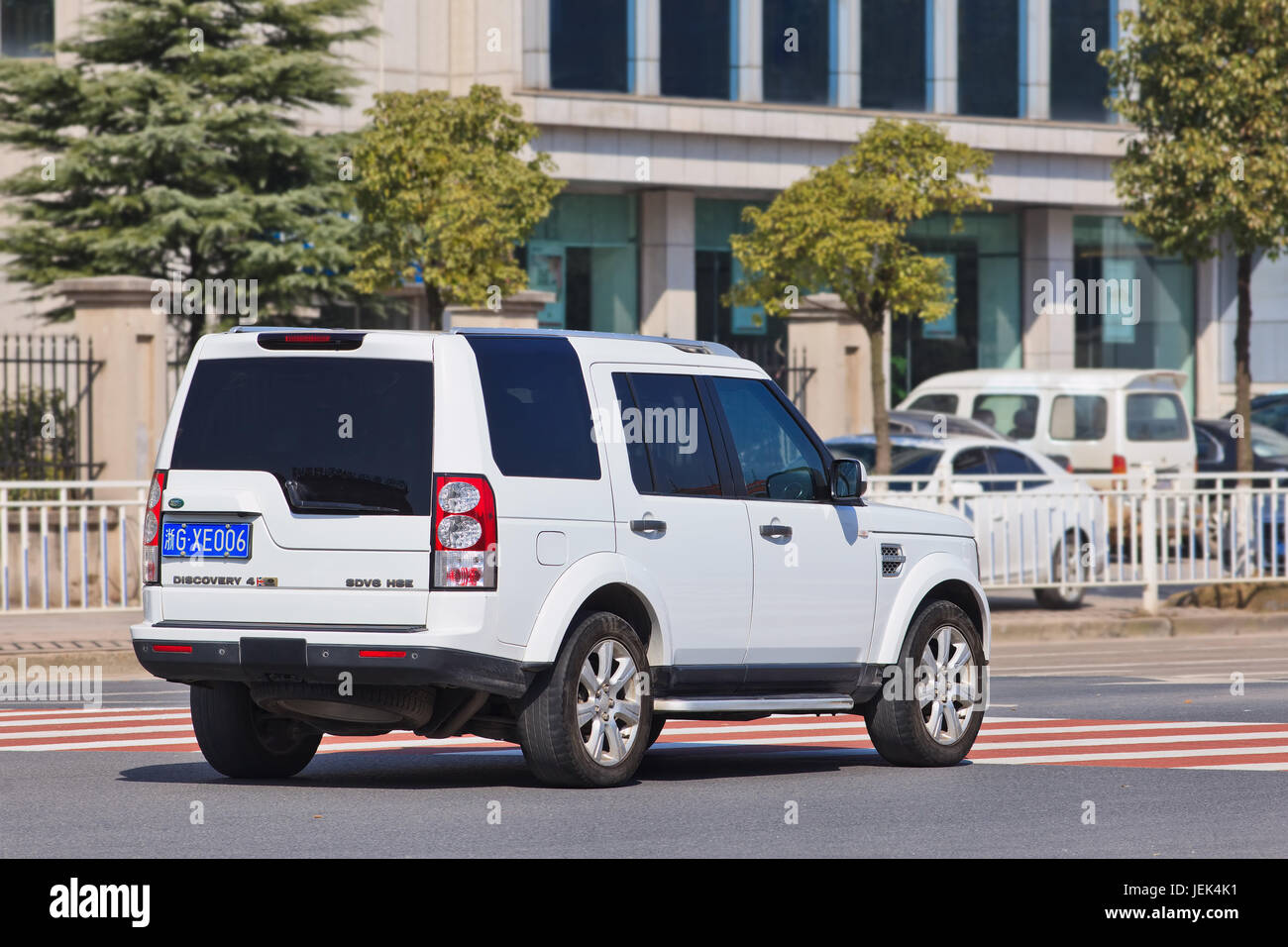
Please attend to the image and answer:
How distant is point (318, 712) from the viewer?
9117mm

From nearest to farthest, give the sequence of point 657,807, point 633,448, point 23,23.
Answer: point 657,807 → point 633,448 → point 23,23

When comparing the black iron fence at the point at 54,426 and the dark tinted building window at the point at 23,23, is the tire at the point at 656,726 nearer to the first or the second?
the black iron fence at the point at 54,426

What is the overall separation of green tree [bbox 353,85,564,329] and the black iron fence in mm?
3374

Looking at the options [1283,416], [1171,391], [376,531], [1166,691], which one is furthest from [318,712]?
[1283,416]

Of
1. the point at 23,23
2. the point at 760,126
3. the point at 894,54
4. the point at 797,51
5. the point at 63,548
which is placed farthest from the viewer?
the point at 894,54

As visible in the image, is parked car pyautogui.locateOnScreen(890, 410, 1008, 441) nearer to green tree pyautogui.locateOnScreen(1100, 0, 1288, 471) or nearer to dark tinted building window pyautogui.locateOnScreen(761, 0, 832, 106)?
green tree pyautogui.locateOnScreen(1100, 0, 1288, 471)

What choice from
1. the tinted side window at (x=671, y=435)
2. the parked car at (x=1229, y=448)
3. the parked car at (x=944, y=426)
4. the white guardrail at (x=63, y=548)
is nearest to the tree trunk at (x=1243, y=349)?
the parked car at (x=944, y=426)

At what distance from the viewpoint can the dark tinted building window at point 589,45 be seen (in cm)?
3819

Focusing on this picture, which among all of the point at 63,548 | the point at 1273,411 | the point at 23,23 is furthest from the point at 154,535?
the point at 23,23

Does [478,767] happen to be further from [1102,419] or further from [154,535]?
[1102,419]

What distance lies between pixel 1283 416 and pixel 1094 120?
13.1 metres

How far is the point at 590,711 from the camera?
9.15 m

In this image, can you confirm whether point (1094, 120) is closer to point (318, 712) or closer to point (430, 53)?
point (430, 53)

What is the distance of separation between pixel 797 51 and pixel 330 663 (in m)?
33.3
